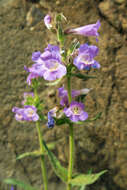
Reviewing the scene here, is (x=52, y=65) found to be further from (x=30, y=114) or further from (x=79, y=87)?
(x=79, y=87)

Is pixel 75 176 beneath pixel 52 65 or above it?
beneath

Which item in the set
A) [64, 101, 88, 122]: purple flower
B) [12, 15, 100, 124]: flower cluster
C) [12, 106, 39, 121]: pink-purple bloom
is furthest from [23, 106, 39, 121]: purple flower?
[64, 101, 88, 122]: purple flower

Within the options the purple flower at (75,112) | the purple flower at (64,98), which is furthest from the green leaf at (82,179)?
the purple flower at (64,98)

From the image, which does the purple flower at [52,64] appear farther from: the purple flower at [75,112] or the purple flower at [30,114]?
the purple flower at [30,114]

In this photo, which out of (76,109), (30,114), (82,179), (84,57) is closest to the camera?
(84,57)

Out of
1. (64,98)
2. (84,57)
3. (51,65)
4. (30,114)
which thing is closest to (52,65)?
(51,65)
